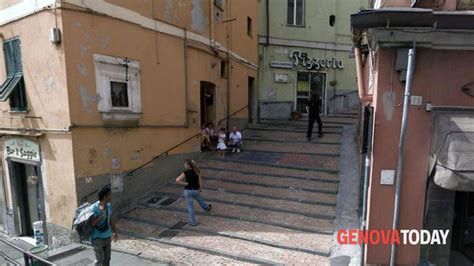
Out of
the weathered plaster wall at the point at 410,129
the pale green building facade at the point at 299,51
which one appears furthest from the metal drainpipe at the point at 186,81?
the pale green building facade at the point at 299,51

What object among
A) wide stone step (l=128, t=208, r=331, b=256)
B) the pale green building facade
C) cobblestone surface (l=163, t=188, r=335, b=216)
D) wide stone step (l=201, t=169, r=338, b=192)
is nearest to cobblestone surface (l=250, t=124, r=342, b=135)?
the pale green building facade

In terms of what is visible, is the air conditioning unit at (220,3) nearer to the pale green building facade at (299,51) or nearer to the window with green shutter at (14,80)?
the pale green building facade at (299,51)

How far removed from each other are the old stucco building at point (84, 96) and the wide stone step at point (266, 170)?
45.6 inches

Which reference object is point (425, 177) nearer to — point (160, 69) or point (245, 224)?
point (245, 224)

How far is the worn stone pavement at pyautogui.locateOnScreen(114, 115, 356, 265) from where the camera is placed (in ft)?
18.0

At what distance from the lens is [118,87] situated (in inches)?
278

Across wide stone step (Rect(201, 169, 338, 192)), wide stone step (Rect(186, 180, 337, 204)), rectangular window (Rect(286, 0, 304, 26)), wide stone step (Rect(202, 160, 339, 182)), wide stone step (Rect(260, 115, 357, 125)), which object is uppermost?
rectangular window (Rect(286, 0, 304, 26))

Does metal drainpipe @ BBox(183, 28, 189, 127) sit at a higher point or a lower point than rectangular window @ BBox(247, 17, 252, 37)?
lower

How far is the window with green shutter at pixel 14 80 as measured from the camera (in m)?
6.85

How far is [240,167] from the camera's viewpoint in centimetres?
A: 945

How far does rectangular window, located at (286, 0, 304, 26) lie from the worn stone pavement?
26.1ft

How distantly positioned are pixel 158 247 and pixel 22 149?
4.39 metres

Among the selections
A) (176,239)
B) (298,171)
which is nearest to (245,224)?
(176,239)

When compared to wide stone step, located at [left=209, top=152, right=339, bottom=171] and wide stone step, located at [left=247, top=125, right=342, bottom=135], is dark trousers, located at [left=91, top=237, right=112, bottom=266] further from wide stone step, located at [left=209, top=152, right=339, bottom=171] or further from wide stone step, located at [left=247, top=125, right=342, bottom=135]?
wide stone step, located at [left=247, top=125, right=342, bottom=135]
